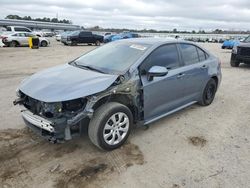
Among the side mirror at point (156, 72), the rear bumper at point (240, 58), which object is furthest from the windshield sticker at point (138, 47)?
the rear bumper at point (240, 58)

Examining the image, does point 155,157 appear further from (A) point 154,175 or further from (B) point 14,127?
(B) point 14,127

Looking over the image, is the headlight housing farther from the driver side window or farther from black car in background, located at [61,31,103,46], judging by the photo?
black car in background, located at [61,31,103,46]

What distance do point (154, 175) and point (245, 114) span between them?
3313 mm

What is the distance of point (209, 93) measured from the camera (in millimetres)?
6148

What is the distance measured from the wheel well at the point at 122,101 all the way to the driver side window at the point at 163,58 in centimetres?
51

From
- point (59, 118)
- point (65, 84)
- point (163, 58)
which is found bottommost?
point (59, 118)

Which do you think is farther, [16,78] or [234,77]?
[234,77]

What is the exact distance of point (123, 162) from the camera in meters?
3.67

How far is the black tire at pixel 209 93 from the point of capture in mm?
5957

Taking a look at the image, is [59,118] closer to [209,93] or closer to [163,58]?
[163,58]

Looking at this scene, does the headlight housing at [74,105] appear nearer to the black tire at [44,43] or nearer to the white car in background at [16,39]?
the white car in background at [16,39]

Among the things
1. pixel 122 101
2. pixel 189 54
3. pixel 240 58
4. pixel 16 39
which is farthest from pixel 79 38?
pixel 122 101

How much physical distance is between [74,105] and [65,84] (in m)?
0.34

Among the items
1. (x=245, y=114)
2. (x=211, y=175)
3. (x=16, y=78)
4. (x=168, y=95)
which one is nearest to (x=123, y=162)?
(x=211, y=175)
